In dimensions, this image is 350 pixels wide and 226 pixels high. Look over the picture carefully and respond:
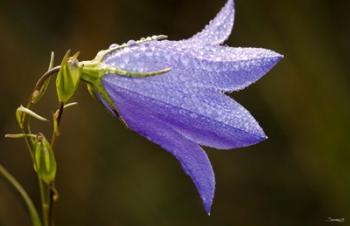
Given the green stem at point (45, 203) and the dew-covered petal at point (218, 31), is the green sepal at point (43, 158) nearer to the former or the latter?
the green stem at point (45, 203)

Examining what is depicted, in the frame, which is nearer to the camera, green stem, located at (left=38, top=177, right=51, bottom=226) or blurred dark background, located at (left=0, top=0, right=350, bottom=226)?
green stem, located at (left=38, top=177, right=51, bottom=226)

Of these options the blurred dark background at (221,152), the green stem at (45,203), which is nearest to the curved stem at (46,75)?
the green stem at (45,203)

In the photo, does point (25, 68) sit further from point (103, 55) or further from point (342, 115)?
point (103, 55)

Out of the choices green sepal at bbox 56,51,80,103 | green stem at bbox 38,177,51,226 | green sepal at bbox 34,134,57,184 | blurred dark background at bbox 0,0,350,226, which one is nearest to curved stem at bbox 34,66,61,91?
green sepal at bbox 56,51,80,103

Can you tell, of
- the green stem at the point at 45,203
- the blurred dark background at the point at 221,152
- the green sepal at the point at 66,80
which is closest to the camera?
the green sepal at the point at 66,80

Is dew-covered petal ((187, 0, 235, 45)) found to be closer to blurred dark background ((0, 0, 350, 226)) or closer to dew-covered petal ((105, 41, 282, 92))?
dew-covered petal ((105, 41, 282, 92))

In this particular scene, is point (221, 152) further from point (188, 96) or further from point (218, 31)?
point (188, 96)
